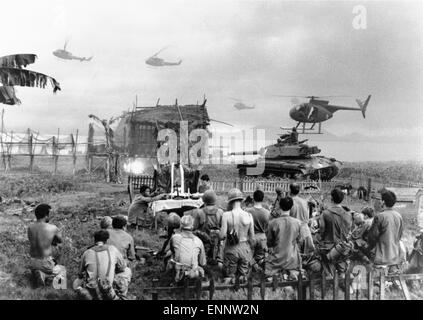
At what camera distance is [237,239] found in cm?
530

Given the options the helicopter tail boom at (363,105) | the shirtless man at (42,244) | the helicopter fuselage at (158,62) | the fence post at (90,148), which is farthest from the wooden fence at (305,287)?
the fence post at (90,148)

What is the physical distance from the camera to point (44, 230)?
5285 millimetres

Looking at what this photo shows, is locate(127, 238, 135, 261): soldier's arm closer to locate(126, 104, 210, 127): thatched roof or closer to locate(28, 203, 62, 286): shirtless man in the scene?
locate(28, 203, 62, 286): shirtless man

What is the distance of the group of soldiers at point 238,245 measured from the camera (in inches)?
Answer: 188

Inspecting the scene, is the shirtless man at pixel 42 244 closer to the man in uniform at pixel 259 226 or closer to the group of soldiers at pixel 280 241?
the group of soldiers at pixel 280 241

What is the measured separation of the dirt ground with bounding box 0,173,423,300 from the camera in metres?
5.48

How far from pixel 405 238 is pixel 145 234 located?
19.0 ft

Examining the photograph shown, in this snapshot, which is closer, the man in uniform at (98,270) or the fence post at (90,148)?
the man in uniform at (98,270)

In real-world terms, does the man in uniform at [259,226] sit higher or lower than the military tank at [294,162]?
lower
